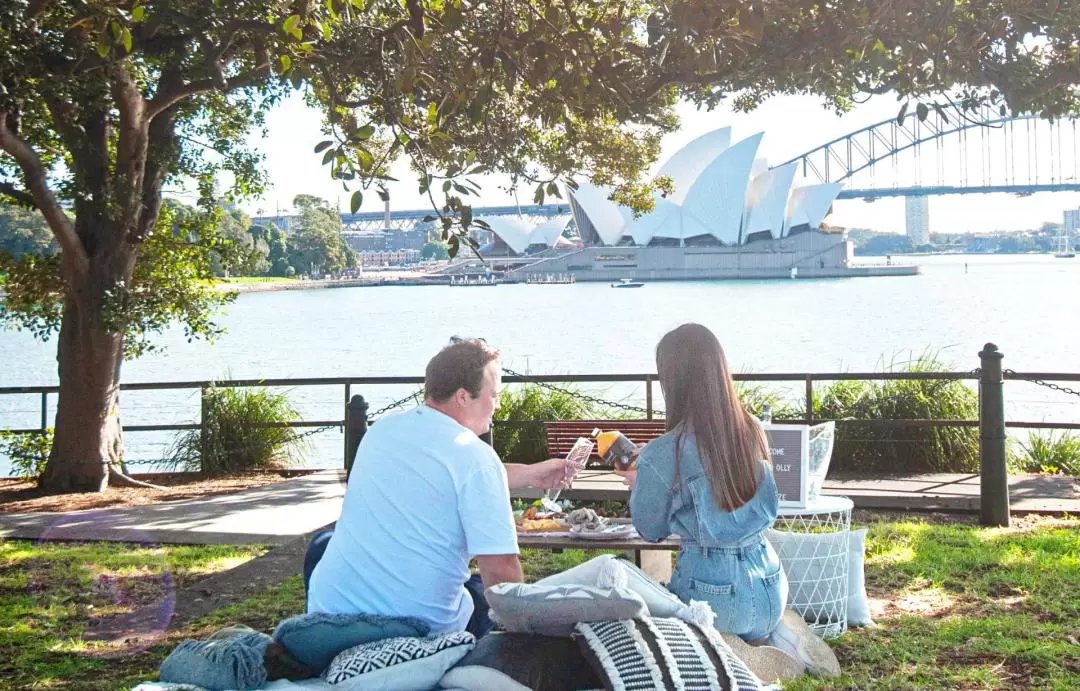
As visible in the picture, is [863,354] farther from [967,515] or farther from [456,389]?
[456,389]

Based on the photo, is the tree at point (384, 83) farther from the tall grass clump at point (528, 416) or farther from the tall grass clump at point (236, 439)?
the tall grass clump at point (528, 416)

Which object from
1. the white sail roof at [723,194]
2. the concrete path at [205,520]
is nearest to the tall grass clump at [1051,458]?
the concrete path at [205,520]

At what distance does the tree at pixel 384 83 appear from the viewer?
5.80m

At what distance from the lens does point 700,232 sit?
80.1 metres

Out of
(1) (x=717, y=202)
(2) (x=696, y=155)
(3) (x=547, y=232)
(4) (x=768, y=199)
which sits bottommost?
(3) (x=547, y=232)

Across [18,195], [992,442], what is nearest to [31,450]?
[18,195]

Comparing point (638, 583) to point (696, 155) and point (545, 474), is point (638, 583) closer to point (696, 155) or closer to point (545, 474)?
point (545, 474)

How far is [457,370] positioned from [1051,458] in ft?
27.5

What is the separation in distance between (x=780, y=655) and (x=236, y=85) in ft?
24.8

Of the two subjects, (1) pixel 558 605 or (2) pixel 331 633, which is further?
(2) pixel 331 633

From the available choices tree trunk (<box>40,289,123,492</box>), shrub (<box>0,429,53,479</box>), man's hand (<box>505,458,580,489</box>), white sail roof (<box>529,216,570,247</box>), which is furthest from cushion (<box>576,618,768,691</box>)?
white sail roof (<box>529,216,570,247</box>)

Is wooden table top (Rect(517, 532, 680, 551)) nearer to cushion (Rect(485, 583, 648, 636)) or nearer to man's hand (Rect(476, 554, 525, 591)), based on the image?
man's hand (Rect(476, 554, 525, 591))

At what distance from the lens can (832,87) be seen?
8297 mm

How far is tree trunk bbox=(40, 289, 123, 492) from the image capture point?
30.1 feet
